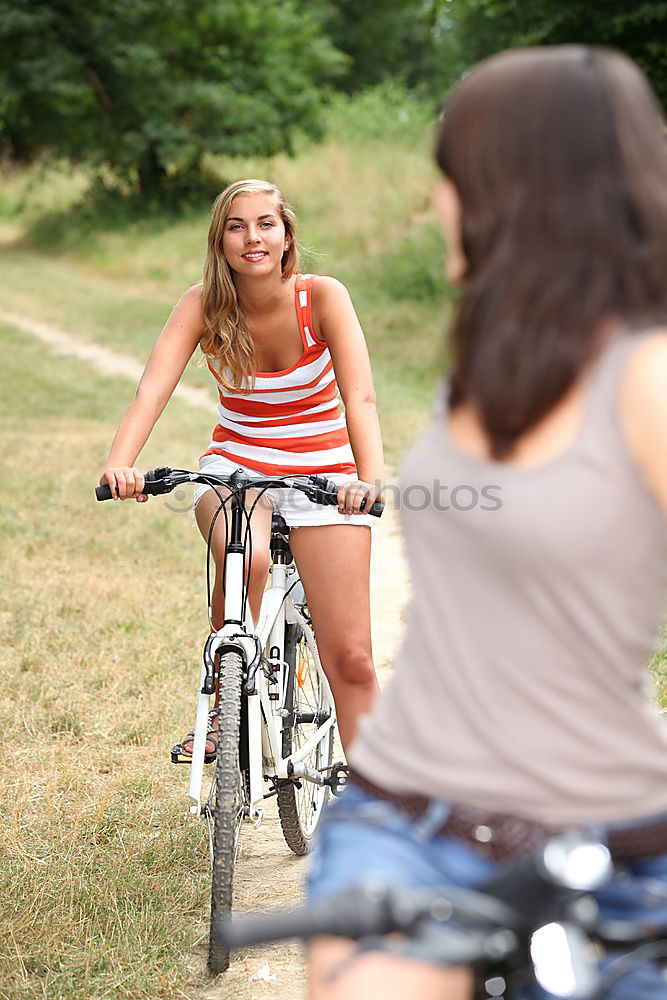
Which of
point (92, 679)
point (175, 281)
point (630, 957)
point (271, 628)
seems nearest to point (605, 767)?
point (630, 957)

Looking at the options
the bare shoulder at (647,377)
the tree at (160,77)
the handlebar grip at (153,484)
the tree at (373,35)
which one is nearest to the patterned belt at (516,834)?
the bare shoulder at (647,377)

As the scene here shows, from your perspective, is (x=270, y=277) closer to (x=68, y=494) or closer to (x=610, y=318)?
(x=610, y=318)

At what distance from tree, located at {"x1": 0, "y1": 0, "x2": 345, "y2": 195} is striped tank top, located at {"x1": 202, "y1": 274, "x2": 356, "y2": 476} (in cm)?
2424

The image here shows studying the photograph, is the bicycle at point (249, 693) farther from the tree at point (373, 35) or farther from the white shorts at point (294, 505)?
the tree at point (373, 35)

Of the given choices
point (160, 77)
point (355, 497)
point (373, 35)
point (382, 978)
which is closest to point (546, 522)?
point (382, 978)

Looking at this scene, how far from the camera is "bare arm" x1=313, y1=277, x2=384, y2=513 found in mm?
3631

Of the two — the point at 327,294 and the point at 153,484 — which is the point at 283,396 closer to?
the point at 327,294

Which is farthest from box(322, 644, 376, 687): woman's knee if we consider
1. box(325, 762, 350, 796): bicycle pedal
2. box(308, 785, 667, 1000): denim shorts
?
box(308, 785, 667, 1000): denim shorts

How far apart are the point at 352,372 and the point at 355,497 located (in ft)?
1.54

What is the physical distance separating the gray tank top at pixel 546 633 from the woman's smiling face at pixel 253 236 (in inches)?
84.2

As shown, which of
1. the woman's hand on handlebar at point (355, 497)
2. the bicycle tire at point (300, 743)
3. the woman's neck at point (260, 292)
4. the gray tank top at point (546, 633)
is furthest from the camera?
the bicycle tire at point (300, 743)

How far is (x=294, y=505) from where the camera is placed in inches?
146

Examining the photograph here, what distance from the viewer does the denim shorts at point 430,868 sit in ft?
5.18

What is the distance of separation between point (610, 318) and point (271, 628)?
88.2 inches
